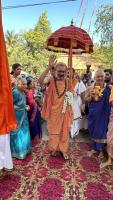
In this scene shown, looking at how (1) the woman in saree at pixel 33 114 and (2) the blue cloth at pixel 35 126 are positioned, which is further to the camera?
(2) the blue cloth at pixel 35 126

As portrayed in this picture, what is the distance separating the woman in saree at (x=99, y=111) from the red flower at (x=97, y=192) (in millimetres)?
1266

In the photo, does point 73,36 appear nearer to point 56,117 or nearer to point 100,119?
point 56,117

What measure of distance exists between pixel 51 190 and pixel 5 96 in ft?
5.56

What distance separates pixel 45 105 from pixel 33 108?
3.01 feet

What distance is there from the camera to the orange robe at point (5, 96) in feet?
8.63

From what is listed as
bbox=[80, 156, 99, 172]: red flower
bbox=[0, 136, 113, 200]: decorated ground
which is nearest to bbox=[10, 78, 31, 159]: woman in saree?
bbox=[0, 136, 113, 200]: decorated ground

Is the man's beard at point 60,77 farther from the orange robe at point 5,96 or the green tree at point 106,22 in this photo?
the green tree at point 106,22

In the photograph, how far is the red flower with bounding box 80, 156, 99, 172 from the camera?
15.2ft

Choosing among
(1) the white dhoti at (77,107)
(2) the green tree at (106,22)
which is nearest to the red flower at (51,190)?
(1) the white dhoti at (77,107)

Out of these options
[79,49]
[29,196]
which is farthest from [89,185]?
[79,49]

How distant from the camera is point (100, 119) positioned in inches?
205

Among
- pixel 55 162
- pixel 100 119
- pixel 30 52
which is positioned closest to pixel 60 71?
pixel 100 119

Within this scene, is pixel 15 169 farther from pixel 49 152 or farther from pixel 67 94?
pixel 67 94

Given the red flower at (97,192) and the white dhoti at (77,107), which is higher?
the white dhoti at (77,107)
